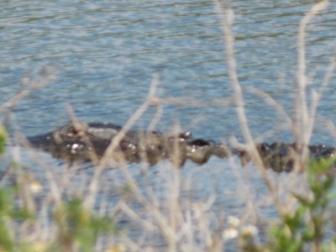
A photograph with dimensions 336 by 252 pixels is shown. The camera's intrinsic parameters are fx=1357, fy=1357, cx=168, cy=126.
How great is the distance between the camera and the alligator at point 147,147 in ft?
29.1

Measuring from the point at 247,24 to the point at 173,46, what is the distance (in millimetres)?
967

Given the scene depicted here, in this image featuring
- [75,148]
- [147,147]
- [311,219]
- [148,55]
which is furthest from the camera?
[148,55]

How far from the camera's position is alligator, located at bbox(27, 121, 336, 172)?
8883 millimetres

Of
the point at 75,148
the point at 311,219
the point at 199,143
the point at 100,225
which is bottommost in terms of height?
the point at 75,148

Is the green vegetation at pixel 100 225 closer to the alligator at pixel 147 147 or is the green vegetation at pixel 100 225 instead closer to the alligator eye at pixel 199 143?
the alligator at pixel 147 147

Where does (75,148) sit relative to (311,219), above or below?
below

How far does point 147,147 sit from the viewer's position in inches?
366

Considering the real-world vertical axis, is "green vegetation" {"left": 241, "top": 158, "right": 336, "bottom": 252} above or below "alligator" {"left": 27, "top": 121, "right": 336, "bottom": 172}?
above

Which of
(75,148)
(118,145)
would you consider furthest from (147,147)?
(75,148)

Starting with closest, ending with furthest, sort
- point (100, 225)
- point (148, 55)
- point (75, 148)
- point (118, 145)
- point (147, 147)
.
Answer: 1. point (100, 225)
2. point (147, 147)
3. point (118, 145)
4. point (75, 148)
5. point (148, 55)

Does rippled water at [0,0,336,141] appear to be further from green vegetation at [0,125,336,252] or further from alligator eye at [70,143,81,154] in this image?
green vegetation at [0,125,336,252]

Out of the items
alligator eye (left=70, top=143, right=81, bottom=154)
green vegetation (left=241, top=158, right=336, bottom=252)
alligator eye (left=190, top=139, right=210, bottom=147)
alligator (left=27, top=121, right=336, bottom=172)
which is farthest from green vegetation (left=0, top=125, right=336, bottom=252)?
alligator eye (left=70, top=143, right=81, bottom=154)

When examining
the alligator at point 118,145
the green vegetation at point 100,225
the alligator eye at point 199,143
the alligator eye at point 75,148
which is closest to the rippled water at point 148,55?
the alligator eye at point 199,143

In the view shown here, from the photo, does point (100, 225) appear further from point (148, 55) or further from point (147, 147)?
point (148, 55)
